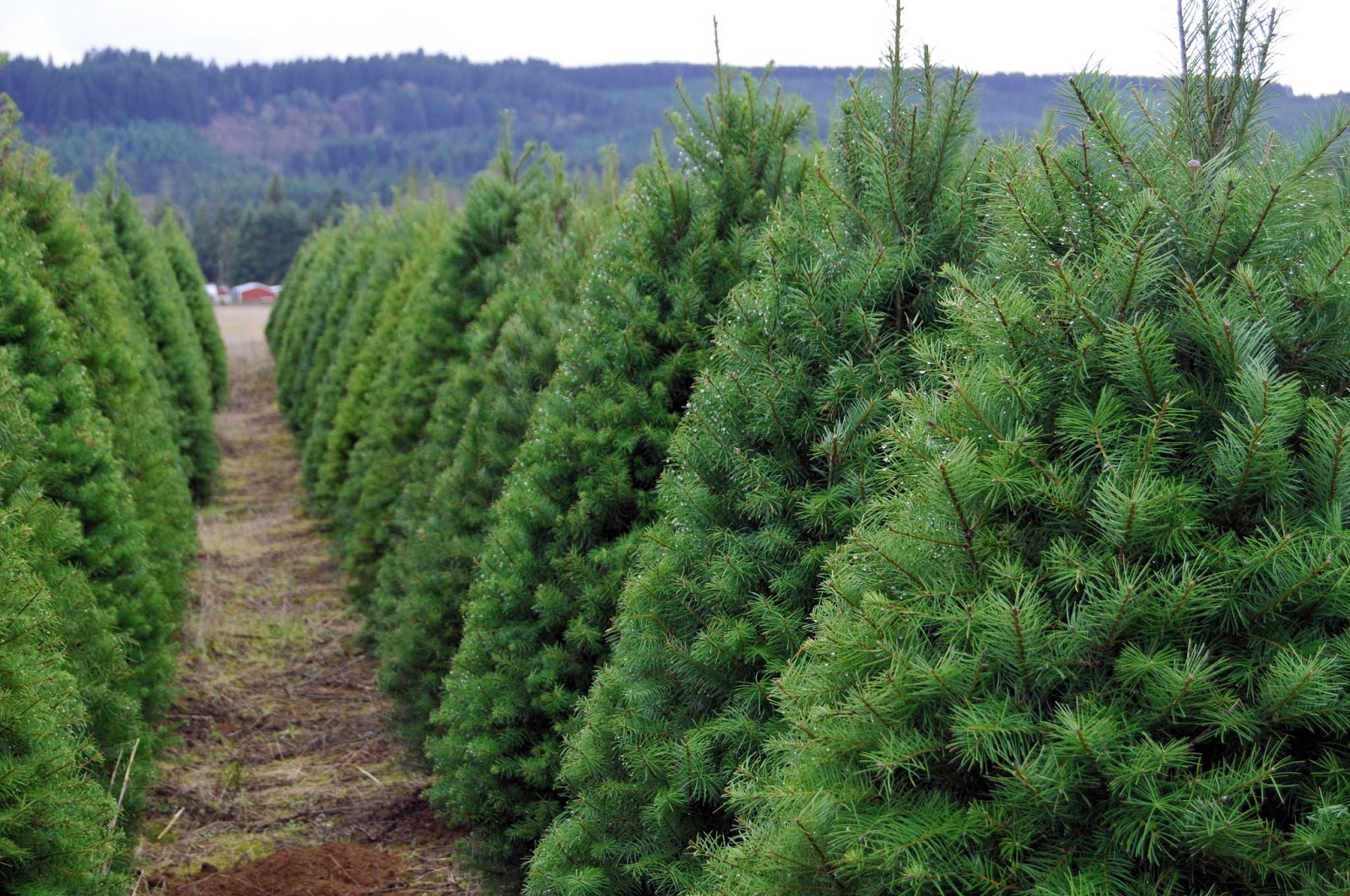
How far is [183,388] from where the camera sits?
15.5m

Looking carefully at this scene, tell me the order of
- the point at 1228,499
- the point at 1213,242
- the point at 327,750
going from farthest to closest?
1. the point at 327,750
2. the point at 1213,242
3. the point at 1228,499

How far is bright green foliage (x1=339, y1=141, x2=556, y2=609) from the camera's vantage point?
9.09 metres

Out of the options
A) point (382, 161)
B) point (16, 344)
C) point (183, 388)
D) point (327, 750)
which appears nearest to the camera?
point (16, 344)

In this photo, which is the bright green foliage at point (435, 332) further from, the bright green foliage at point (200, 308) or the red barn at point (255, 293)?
the red barn at point (255, 293)

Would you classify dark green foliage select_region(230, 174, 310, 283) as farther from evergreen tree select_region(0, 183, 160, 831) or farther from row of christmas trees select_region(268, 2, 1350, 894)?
row of christmas trees select_region(268, 2, 1350, 894)

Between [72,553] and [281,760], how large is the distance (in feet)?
9.30

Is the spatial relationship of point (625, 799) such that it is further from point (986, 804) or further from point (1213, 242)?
point (1213, 242)

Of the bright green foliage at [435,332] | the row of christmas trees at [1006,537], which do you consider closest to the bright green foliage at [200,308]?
the bright green foliage at [435,332]

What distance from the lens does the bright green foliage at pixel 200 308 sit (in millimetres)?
24141

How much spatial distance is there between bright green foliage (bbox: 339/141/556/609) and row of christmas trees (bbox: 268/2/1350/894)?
203 inches

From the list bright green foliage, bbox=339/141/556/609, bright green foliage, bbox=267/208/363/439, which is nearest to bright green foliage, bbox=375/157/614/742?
bright green foliage, bbox=339/141/556/609

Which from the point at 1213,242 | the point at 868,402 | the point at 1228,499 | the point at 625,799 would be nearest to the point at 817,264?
the point at 868,402

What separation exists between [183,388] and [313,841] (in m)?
10.9

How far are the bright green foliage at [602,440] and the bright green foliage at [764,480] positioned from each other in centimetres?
99
